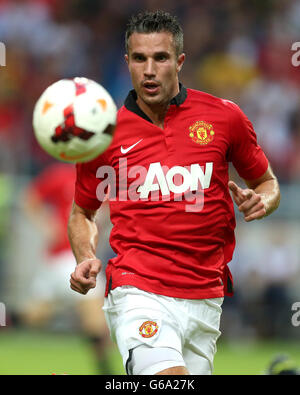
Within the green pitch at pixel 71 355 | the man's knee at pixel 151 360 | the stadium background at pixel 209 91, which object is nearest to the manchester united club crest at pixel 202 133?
the man's knee at pixel 151 360

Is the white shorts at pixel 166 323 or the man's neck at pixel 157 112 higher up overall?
the man's neck at pixel 157 112

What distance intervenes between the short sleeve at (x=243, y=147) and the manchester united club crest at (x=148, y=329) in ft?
3.93

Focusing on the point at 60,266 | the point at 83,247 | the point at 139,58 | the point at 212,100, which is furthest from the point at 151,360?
the point at 60,266

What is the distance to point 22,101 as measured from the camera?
512 inches

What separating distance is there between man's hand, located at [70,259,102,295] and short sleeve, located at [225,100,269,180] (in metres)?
1.11

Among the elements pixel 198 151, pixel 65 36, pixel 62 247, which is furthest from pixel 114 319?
pixel 65 36

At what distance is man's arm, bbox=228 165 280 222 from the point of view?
14.0 feet

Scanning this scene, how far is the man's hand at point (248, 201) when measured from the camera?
425 centimetres

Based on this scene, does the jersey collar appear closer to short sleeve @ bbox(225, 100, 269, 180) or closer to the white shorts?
short sleeve @ bbox(225, 100, 269, 180)

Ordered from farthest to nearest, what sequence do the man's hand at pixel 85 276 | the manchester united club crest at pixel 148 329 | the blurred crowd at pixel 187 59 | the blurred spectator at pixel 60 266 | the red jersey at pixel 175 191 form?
1. the blurred crowd at pixel 187 59
2. the blurred spectator at pixel 60 266
3. the red jersey at pixel 175 191
4. the man's hand at pixel 85 276
5. the manchester united club crest at pixel 148 329

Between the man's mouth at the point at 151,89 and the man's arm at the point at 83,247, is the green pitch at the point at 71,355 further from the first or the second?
the man's mouth at the point at 151,89

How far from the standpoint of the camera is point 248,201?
4273 mm

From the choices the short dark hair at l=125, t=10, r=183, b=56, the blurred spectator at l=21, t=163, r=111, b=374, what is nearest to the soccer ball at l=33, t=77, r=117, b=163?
the short dark hair at l=125, t=10, r=183, b=56

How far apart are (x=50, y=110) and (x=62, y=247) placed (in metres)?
4.67
